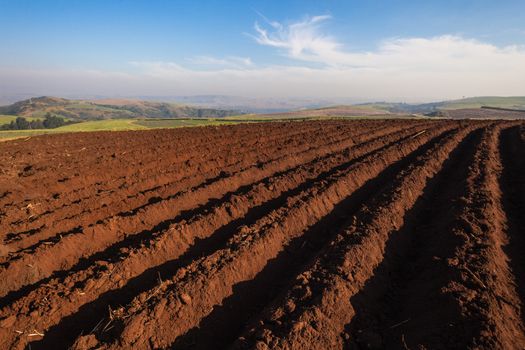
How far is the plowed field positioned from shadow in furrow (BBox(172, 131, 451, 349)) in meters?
0.03

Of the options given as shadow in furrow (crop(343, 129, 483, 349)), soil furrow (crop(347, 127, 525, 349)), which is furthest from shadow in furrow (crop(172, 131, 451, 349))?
soil furrow (crop(347, 127, 525, 349))

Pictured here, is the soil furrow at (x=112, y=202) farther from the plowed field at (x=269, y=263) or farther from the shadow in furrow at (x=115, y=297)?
the shadow in furrow at (x=115, y=297)

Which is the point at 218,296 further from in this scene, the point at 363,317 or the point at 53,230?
the point at 53,230

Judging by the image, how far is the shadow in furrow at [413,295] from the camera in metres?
4.11

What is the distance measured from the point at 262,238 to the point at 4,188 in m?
10.2

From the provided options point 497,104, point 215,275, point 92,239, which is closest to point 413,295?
point 215,275

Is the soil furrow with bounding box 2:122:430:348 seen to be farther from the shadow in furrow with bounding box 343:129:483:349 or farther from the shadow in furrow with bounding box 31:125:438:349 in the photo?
the shadow in furrow with bounding box 343:129:483:349

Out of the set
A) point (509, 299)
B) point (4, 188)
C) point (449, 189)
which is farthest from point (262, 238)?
point (4, 188)

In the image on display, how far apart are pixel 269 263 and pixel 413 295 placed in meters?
2.48

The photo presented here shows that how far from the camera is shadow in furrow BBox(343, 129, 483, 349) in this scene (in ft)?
13.5

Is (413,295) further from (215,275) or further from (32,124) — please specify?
(32,124)

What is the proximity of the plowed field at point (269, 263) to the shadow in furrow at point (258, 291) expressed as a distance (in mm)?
26

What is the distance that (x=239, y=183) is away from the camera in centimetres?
1110

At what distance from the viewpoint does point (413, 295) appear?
5031mm
